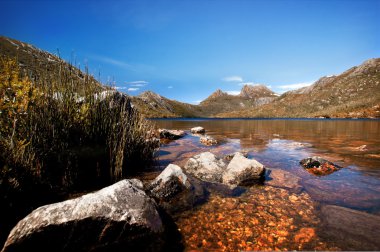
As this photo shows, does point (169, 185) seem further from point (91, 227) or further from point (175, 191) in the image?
point (91, 227)

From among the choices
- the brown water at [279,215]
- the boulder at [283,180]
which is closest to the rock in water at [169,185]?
the brown water at [279,215]

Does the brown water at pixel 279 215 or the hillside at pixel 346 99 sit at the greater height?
the hillside at pixel 346 99

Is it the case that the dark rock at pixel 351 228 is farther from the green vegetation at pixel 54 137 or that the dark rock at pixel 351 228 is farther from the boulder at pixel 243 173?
the green vegetation at pixel 54 137

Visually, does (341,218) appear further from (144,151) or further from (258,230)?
(144,151)

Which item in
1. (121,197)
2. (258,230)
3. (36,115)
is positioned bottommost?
→ (258,230)

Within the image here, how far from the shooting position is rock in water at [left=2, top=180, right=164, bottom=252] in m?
2.83

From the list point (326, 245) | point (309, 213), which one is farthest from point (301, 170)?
point (326, 245)

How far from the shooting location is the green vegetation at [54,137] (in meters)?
4.17

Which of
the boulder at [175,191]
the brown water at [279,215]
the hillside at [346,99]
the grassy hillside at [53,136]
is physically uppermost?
the hillside at [346,99]

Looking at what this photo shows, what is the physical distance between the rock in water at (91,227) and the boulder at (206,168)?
345 cm

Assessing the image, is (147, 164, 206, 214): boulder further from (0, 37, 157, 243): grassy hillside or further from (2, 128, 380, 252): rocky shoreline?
(0, 37, 157, 243): grassy hillside

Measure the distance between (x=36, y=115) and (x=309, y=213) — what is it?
668cm

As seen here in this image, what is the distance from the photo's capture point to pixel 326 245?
337 centimetres

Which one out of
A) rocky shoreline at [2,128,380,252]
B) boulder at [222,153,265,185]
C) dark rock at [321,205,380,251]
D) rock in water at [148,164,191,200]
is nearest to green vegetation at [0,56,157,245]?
rock in water at [148,164,191,200]
